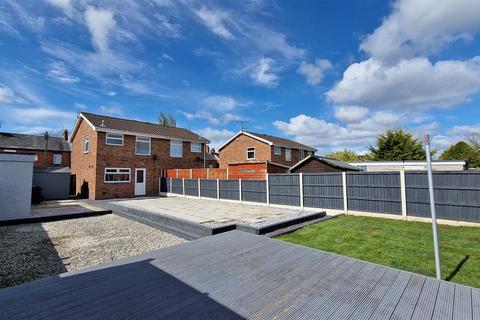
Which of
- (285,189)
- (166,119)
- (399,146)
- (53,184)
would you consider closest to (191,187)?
(285,189)

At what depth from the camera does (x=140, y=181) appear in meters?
19.5

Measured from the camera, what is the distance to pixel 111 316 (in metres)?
2.61

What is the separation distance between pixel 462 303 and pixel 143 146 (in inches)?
816

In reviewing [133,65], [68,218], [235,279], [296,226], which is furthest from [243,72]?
[235,279]

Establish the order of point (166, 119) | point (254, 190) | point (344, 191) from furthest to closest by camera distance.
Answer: point (166, 119), point (254, 190), point (344, 191)

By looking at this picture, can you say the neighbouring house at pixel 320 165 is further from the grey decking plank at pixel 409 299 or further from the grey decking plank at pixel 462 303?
the grey decking plank at pixel 462 303

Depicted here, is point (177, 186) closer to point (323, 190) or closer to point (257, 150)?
point (257, 150)

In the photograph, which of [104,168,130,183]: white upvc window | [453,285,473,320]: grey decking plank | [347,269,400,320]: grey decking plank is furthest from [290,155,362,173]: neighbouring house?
[104,168,130,183]: white upvc window

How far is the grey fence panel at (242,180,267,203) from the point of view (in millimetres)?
12523

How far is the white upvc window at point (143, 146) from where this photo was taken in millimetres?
19594

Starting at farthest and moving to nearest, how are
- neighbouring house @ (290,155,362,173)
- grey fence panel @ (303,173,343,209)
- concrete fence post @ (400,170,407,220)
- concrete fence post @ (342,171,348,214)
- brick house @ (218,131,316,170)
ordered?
brick house @ (218,131,316,170) → neighbouring house @ (290,155,362,173) → grey fence panel @ (303,173,343,209) → concrete fence post @ (342,171,348,214) → concrete fence post @ (400,170,407,220)

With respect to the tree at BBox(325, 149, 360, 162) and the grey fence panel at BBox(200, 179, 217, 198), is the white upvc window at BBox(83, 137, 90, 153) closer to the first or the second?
the grey fence panel at BBox(200, 179, 217, 198)

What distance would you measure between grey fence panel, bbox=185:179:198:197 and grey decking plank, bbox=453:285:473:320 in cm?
1510

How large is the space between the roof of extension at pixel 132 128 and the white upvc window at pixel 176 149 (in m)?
0.49
